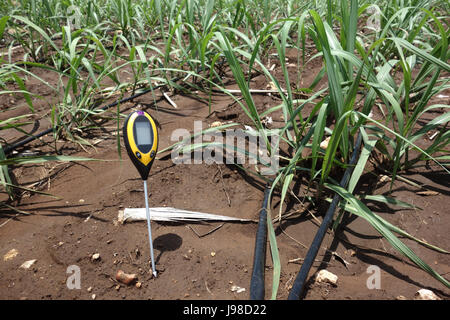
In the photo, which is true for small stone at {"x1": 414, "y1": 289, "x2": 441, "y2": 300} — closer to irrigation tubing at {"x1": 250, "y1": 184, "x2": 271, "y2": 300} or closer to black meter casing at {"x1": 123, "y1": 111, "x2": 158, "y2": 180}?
irrigation tubing at {"x1": 250, "y1": 184, "x2": 271, "y2": 300}

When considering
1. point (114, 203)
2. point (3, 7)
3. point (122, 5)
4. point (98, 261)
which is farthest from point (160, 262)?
point (3, 7)

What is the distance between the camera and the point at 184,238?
3.05 ft

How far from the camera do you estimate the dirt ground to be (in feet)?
2.61

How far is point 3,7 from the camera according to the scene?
2.29 metres

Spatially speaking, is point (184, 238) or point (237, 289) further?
point (184, 238)

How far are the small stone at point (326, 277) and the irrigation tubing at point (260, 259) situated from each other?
0.49ft

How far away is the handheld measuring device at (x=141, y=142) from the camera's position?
811mm

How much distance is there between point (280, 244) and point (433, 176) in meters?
0.63

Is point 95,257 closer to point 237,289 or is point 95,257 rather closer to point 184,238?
point 184,238

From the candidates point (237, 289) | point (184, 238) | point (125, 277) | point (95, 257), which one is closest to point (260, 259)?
point (237, 289)

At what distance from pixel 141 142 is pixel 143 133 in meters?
0.03

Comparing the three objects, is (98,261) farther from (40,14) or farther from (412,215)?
(40,14)

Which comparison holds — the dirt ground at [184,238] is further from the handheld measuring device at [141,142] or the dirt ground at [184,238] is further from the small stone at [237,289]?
the handheld measuring device at [141,142]

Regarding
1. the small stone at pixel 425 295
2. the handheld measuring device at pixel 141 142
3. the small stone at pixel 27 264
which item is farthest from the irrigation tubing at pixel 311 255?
the small stone at pixel 27 264
